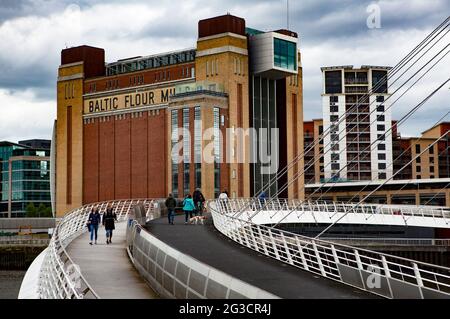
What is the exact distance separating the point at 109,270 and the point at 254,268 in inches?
151

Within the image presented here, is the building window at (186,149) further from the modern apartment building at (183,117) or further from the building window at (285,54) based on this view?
the building window at (285,54)

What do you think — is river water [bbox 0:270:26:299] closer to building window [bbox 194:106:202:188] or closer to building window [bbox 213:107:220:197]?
building window [bbox 194:106:202:188]

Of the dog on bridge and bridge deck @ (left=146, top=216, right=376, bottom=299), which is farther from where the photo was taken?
the dog on bridge

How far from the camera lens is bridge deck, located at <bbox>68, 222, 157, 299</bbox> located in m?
15.4

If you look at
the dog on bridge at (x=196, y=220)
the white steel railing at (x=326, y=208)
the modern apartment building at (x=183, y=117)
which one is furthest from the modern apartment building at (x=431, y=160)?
the dog on bridge at (x=196, y=220)

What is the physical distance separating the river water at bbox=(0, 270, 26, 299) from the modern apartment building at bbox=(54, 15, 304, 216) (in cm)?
3079

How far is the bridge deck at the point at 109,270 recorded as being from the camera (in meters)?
15.4

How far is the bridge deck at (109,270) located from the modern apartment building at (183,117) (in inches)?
2086

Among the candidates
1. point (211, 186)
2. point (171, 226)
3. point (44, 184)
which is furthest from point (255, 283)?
point (44, 184)

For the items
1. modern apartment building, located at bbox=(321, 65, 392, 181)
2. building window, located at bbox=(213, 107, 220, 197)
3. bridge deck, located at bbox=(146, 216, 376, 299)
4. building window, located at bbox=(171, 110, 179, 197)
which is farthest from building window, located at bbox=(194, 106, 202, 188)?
modern apartment building, located at bbox=(321, 65, 392, 181)

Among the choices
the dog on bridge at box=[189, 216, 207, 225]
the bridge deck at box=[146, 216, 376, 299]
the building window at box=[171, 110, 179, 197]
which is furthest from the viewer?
the building window at box=[171, 110, 179, 197]

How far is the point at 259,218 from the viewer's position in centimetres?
4428

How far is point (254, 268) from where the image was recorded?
58.5 ft
